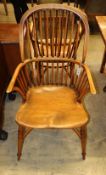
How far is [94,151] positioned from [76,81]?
0.57 metres

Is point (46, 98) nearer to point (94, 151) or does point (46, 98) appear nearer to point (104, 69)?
point (94, 151)

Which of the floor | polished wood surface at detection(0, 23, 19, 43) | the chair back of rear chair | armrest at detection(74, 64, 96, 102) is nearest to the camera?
armrest at detection(74, 64, 96, 102)

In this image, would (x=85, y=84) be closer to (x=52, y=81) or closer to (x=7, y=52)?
(x=52, y=81)

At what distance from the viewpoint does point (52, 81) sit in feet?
5.35

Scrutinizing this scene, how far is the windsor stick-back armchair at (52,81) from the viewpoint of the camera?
1.27m

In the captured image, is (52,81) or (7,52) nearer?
(52,81)

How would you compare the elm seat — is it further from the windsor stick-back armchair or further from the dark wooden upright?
the dark wooden upright

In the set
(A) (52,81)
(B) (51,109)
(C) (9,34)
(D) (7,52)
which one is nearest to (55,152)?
(B) (51,109)

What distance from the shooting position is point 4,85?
179 cm

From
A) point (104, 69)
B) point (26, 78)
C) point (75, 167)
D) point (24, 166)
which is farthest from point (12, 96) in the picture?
point (104, 69)

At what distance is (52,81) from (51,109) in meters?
0.32

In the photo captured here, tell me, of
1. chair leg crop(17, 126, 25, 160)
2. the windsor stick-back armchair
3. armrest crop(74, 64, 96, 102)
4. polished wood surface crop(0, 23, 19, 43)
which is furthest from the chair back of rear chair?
chair leg crop(17, 126, 25, 160)

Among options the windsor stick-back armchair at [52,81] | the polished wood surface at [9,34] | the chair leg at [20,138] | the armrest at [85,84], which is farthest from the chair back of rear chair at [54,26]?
the chair leg at [20,138]

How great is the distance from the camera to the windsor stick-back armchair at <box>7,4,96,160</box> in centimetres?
127
